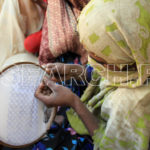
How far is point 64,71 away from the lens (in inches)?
48.6

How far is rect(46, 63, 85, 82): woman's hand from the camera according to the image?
1170 millimetres

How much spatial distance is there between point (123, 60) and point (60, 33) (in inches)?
29.5

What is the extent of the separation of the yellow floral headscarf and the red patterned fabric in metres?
0.59

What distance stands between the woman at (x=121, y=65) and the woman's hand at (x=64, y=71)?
1.05 ft

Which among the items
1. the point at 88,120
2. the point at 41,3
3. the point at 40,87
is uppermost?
the point at 41,3

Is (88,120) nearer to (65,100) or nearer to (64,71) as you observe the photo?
(65,100)

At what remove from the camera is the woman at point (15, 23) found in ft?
5.83

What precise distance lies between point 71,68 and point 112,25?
581mm

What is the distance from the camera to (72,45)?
1.45 m

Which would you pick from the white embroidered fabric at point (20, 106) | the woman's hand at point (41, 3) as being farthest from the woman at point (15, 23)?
the white embroidered fabric at point (20, 106)

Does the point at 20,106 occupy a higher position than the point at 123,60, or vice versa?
the point at 123,60

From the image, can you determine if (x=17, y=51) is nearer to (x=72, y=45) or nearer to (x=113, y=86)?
(x=72, y=45)

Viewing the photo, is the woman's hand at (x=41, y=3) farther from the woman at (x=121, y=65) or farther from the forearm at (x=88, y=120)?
the forearm at (x=88, y=120)

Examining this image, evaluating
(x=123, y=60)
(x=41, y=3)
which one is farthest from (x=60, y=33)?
(x=123, y=60)
